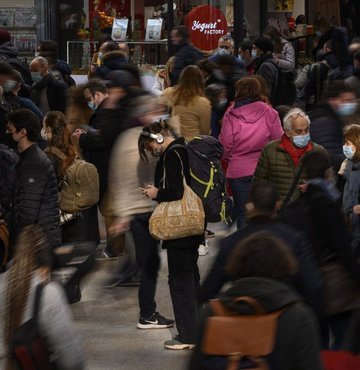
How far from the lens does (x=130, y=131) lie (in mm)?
8969

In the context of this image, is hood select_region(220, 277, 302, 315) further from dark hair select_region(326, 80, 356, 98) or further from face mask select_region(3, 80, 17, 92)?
face mask select_region(3, 80, 17, 92)

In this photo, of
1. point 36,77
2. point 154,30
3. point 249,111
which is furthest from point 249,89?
point 154,30

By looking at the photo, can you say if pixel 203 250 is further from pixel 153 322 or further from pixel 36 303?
pixel 36 303

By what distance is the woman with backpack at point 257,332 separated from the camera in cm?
507

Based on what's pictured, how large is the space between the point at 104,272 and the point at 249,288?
7.14 meters

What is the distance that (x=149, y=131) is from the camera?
9.54 meters

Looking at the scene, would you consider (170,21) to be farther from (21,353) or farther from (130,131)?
(21,353)

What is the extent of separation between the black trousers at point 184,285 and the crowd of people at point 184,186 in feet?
0.03

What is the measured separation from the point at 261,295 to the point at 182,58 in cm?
1053

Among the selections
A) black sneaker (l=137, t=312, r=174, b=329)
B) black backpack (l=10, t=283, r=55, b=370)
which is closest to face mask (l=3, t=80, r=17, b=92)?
black sneaker (l=137, t=312, r=174, b=329)

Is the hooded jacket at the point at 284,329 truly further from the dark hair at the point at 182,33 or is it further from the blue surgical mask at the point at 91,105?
the dark hair at the point at 182,33

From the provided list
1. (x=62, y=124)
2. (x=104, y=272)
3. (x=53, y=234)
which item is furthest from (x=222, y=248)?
(x=104, y=272)

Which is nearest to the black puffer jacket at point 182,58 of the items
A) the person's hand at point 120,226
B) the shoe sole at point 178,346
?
the shoe sole at point 178,346

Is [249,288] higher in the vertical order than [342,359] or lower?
higher
